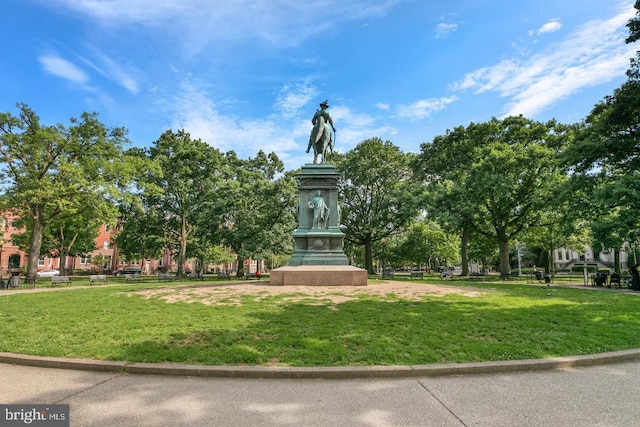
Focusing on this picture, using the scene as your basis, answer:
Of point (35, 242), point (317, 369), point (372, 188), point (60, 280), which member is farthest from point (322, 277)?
point (372, 188)

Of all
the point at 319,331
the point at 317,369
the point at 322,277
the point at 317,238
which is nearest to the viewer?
the point at 317,369

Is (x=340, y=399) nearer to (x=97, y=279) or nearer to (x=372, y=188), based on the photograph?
(x=97, y=279)

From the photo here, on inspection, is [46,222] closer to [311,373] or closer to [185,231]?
[185,231]

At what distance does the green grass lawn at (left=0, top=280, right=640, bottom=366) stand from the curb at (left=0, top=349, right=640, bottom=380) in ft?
0.95

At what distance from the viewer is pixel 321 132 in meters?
22.2

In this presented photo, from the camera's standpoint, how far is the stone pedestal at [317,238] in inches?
670

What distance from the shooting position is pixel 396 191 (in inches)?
1513

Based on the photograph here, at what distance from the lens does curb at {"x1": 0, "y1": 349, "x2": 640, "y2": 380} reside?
6070mm

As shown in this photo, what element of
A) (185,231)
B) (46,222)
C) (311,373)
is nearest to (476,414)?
(311,373)

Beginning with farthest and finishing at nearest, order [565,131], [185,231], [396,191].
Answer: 1. [185,231]
2. [396,191]
3. [565,131]

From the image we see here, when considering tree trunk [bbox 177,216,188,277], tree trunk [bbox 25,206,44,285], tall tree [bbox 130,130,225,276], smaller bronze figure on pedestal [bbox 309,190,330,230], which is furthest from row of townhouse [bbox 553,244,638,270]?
tree trunk [bbox 25,206,44,285]

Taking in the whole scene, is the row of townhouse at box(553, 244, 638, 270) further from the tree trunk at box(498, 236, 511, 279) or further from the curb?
the curb

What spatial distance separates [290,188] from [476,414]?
3443 cm

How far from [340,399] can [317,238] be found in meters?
15.0
